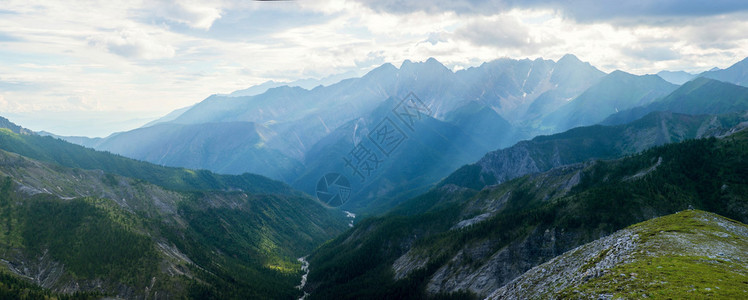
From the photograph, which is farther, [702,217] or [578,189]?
[578,189]

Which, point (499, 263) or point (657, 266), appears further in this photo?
point (499, 263)

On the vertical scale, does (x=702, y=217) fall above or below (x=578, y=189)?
above

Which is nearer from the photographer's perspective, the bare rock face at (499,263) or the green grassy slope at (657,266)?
the green grassy slope at (657,266)

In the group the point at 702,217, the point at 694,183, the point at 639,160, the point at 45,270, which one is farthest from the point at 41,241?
the point at 639,160

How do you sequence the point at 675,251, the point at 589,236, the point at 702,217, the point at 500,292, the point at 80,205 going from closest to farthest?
the point at 675,251 → the point at 702,217 → the point at 500,292 → the point at 589,236 → the point at 80,205

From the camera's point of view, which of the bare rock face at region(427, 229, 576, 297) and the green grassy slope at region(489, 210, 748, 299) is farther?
the bare rock face at region(427, 229, 576, 297)

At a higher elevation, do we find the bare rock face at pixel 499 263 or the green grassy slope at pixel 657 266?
the green grassy slope at pixel 657 266

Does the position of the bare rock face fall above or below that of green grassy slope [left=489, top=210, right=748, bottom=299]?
below

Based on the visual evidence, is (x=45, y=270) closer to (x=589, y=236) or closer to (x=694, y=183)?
(x=589, y=236)

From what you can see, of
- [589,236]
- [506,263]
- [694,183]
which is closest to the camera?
[589,236]

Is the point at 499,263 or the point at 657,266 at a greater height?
the point at 657,266

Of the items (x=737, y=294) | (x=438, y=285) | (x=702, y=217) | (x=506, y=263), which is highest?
(x=737, y=294)
